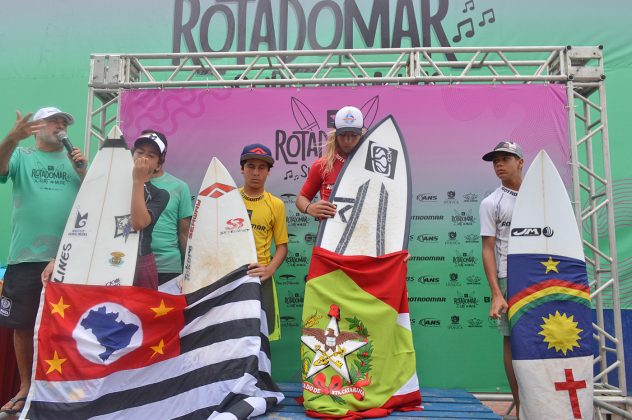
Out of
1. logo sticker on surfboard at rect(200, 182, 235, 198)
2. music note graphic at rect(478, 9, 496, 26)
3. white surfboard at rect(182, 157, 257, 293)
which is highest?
music note graphic at rect(478, 9, 496, 26)

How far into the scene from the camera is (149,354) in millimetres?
2574

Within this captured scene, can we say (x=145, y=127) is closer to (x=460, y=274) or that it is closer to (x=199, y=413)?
(x=199, y=413)

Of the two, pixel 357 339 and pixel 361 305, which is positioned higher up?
pixel 361 305

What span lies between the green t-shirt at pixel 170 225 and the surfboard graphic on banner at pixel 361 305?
3.26 feet

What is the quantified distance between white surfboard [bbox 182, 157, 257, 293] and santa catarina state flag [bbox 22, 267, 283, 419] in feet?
0.62

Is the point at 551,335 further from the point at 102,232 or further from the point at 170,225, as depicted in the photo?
the point at 102,232

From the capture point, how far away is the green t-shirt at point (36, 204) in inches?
110

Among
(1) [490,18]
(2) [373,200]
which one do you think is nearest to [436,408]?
(2) [373,200]

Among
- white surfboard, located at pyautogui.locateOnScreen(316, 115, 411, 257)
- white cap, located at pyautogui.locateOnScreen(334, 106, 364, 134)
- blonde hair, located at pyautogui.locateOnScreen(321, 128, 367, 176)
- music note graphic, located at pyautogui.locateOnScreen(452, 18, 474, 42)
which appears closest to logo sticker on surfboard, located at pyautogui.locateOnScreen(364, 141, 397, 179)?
white surfboard, located at pyautogui.locateOnScreen(316, 115, 411, 257)

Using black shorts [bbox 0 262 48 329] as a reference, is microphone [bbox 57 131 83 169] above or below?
above

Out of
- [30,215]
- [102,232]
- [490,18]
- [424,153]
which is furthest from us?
[490,18]

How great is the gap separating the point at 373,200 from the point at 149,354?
1.71 metres

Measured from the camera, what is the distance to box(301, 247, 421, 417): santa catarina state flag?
2.50m

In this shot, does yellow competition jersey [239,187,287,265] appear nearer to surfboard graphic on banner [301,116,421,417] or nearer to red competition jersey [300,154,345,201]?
red competition jersey [300,154,345,201]
